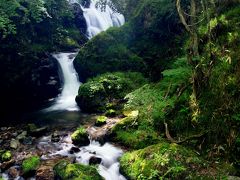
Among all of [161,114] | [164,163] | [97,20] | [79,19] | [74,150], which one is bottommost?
[74,150]

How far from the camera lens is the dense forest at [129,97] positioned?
8323 mm

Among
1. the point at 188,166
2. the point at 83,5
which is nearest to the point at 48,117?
the point at 188,166

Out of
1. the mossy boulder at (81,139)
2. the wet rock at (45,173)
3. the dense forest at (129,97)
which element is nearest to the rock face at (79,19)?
the dense forest at (129,97)

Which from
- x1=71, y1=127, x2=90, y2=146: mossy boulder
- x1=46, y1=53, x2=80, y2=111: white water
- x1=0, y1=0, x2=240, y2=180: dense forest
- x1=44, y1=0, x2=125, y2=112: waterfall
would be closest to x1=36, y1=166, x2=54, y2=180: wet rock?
x1=0, y1=0, x2=240, y2=180: dense forest

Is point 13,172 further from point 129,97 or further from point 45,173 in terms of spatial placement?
point 129,97

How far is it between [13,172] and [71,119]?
18.4 feet

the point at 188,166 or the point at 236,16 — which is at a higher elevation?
the point at 236,16

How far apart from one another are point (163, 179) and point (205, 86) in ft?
11.0

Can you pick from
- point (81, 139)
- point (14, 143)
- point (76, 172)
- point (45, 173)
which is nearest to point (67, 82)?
point (14, 143)

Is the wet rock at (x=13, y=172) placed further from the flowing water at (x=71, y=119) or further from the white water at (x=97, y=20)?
the white water at (x=97, y=20)

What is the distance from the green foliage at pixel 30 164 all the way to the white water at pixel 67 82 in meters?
8.13

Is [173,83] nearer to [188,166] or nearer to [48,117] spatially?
[188,166]

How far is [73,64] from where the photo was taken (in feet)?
72.7

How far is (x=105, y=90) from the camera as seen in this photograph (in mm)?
17375
